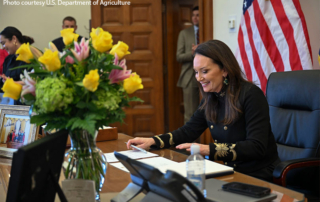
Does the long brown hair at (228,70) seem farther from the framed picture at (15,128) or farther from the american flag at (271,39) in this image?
the american flag at (271,39)

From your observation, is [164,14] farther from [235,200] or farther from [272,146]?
[235,200]

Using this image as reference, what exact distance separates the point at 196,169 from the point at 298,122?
1.01 m

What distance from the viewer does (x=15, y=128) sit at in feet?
5.39

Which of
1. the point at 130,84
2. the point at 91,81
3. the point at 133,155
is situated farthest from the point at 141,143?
the point at 91,81

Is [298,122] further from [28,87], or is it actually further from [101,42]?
[28,87]

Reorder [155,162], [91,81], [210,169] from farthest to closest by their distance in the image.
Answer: [155,162] < [210,169] < [91,81]

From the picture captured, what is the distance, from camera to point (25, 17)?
5.57m

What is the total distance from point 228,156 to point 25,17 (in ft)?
15.9

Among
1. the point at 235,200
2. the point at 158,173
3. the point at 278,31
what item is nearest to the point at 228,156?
the point at 235,200

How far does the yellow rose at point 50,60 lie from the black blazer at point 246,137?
0.89 meters

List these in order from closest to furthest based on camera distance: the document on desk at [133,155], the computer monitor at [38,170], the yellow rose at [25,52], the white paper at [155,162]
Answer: the computer monitor at [38,170] → the yellow rose at [25,52] → the white paper at [155,162] → the document on desk at [133,155]

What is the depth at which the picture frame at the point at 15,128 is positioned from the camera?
1595mm

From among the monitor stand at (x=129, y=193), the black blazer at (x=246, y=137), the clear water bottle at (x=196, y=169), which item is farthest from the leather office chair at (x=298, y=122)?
the monitor stand at (x=129, y=193)

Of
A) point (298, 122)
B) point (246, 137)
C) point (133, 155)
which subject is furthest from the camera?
point (298, 122)
